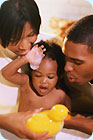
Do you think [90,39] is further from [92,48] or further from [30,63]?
[30,63]

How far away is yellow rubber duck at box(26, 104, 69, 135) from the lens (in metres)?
0.74

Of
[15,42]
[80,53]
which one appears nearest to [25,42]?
[15,42]

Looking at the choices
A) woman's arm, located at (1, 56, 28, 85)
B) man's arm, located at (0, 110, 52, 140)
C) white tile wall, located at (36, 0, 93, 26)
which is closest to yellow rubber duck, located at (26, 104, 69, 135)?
man's arm, located at (0, 110, 52, 140)

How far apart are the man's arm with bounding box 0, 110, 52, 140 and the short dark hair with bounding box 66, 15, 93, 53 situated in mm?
251

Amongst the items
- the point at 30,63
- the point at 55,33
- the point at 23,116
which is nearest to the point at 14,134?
the point at 23,116

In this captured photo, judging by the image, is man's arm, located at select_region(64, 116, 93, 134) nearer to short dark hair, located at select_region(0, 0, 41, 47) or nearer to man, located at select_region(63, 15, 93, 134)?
man, located at select_region(63, 15, 93, 134)

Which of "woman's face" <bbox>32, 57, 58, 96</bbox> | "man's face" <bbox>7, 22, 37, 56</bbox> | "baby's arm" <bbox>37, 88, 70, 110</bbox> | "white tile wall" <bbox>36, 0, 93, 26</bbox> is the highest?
"white tile wall" <bbox>36, 0, 93, 26</bbox>

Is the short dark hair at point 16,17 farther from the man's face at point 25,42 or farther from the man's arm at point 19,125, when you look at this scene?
the man's arm at point 19,125

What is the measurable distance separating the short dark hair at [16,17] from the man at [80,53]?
0.11m

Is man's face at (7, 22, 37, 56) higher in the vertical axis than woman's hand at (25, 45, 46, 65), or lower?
higher

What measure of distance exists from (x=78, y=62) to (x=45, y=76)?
4.0 inches

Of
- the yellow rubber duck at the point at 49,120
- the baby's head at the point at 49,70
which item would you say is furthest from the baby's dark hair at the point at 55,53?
the yellow rubber duck at the point at 49,120

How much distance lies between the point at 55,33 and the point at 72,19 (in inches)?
2.6

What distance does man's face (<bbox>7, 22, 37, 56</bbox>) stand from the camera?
75 centimetres
